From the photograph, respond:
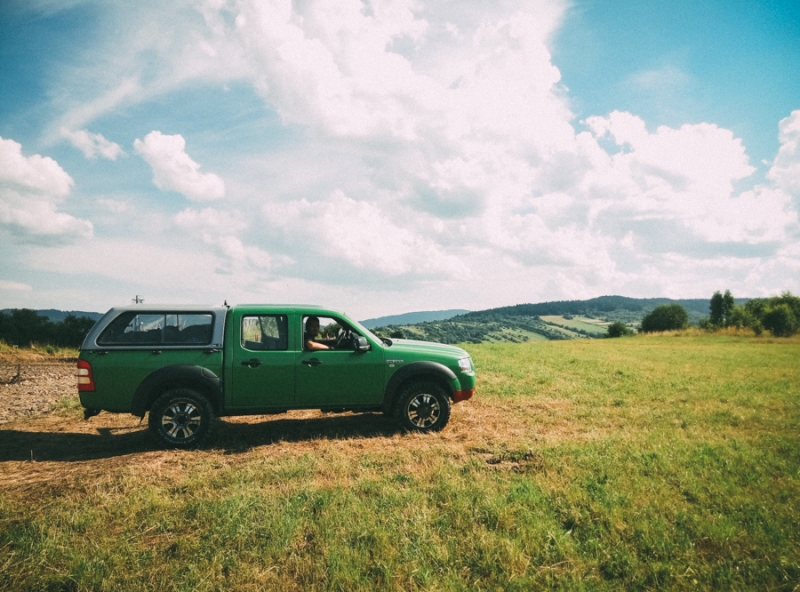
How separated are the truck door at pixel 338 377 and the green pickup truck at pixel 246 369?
2cm

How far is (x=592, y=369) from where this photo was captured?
16062 millimetres

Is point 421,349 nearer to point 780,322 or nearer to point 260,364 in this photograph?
point 260,364

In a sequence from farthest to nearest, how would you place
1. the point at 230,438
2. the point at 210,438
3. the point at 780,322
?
the point at 780,322, the point at 230,438, the point at 210,438

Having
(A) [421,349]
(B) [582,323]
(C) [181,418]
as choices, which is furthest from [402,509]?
(B) [582,323]

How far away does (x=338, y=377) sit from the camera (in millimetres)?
6770

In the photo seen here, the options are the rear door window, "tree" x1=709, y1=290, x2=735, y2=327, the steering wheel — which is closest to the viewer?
the rear door window

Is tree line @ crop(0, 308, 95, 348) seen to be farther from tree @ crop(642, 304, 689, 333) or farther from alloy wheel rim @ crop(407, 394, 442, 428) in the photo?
tree @ crop(642, 304, 689, 333)

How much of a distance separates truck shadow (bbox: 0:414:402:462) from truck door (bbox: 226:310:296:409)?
788 millimetres

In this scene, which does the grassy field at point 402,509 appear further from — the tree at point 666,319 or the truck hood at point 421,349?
the tree at point 666,319

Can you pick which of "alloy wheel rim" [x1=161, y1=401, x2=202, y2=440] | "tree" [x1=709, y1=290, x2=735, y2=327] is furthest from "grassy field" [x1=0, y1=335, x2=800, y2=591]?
"tree" [x1=709, y1=290, x2=735, y2=327]

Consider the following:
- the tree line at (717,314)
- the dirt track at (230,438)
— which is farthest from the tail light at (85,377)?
the tree line at (717,314)

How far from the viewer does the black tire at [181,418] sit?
20.6 ft

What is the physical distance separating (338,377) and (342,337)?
2.57 ft

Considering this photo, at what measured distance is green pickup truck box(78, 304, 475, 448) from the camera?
243 inches
